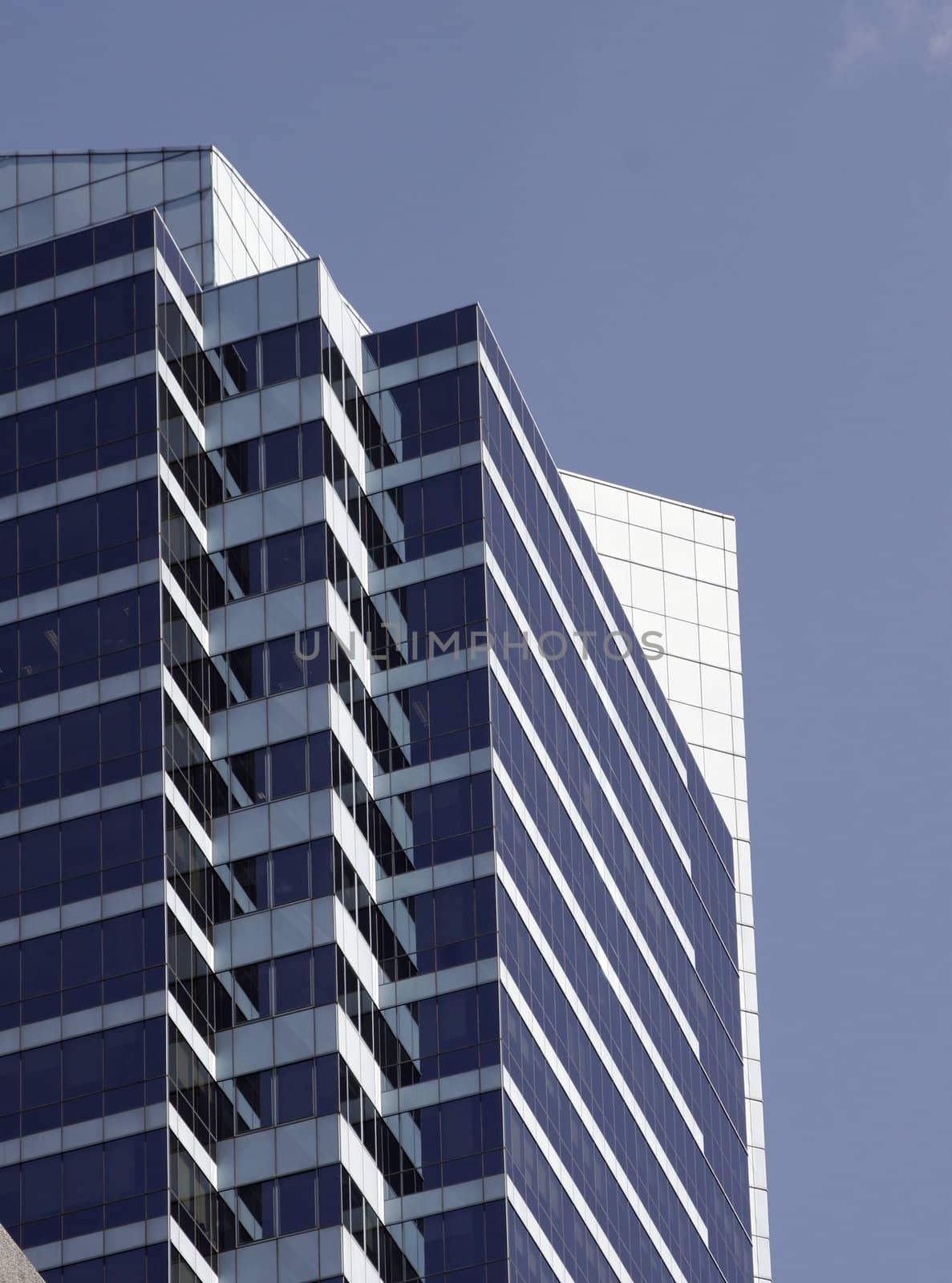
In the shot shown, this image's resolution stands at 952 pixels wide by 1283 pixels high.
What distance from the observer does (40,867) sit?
10988 cm

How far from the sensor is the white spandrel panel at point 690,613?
182 metres

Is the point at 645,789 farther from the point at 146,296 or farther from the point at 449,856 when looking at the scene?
the point at 146,296

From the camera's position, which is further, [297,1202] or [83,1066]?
[83,1066]

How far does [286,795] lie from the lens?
111 m

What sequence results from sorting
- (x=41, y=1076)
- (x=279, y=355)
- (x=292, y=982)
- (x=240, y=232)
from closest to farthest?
(x=41, y=1076)
(x=292, y=982)
(x=279, y=355)
(x=240, y=232)

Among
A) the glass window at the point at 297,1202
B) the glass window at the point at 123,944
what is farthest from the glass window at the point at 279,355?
the glass window at the point at 297,1202

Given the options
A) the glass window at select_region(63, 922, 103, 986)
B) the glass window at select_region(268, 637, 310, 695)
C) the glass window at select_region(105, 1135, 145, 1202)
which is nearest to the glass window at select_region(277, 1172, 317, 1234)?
the glass window at select_region(105, 1135, 145, 1202)

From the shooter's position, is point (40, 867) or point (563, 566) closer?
point (40, 867)

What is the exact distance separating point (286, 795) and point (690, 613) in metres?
78.5

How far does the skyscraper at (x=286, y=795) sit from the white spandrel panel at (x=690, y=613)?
4968 centimetres

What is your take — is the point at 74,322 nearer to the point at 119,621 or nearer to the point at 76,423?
the point at 76,423

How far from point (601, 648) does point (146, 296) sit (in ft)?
96.1

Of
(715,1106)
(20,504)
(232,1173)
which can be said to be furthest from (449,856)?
(715,1106)

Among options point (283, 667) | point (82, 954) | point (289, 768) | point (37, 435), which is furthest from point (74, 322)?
point (82, 954)
